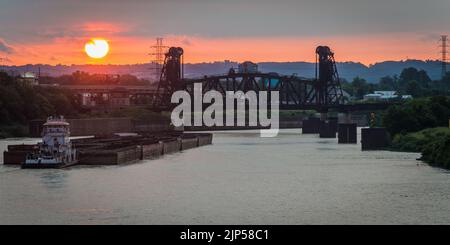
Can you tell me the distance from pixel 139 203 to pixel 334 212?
1203 centimetres

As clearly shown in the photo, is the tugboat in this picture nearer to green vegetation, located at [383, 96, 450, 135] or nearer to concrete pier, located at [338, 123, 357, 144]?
green vegetation, located at [383, 96, 450, 135]

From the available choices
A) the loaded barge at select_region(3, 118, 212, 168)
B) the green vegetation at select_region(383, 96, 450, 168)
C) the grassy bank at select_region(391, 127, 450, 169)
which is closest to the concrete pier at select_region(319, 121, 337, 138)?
the green vegetation at select_region(383, 96, 450, 168)

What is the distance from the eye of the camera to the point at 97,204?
2336 inches

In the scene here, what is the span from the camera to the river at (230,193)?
54.3 metres

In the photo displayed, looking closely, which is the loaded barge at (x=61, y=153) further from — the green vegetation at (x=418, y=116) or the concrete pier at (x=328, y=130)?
the concrete pier at (x=328, y=130)

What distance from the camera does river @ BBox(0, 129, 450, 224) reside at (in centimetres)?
5431

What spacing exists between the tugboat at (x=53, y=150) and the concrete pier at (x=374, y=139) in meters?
50.9

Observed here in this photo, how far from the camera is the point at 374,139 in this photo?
422 feet

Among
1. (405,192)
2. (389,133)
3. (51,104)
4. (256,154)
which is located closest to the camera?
(405,192)

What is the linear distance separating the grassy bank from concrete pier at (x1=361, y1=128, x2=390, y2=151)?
5.24 ft

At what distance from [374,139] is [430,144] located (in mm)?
27730
